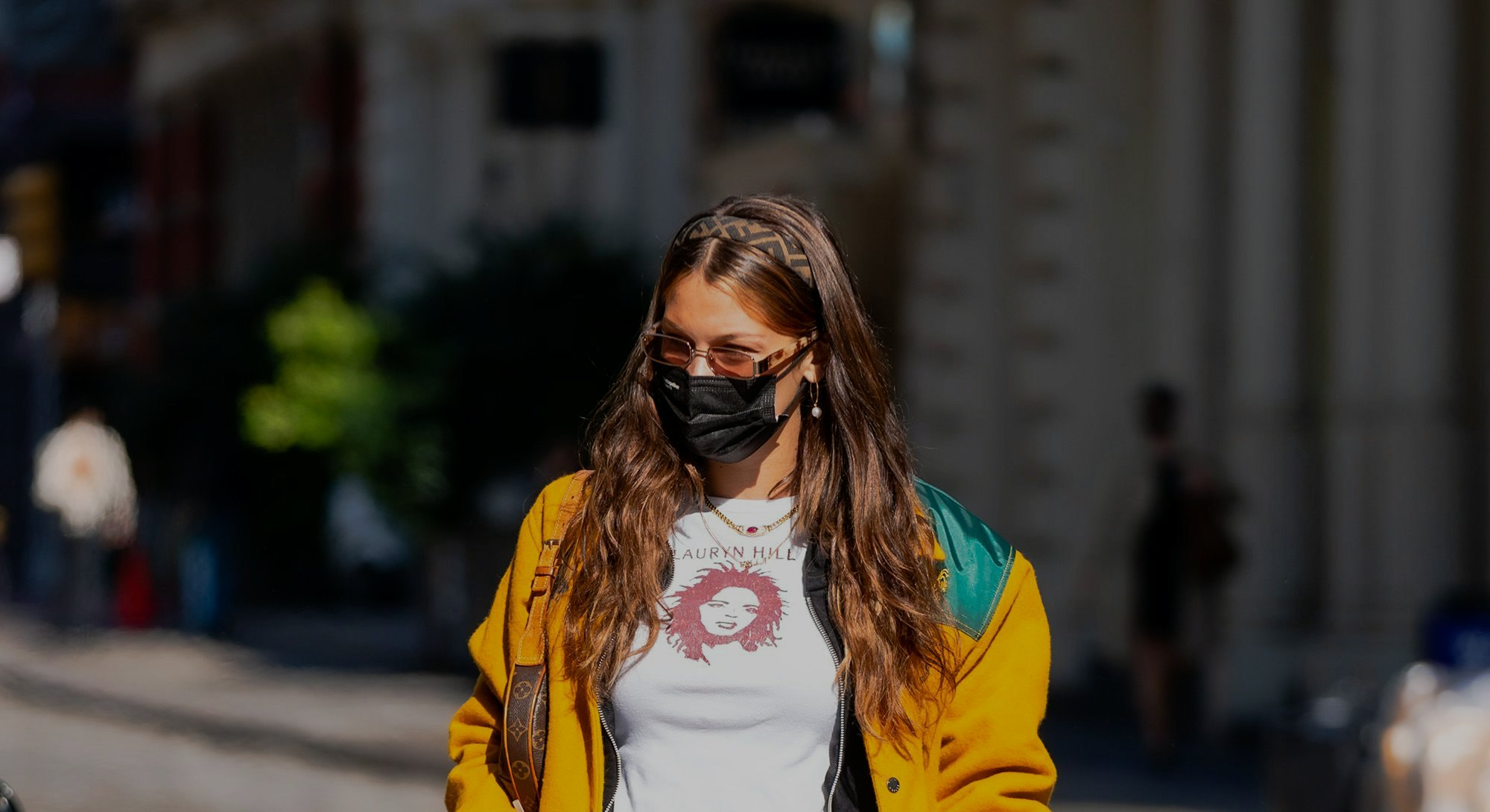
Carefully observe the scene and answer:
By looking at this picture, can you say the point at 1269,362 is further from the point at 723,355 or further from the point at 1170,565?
the point at 723,355

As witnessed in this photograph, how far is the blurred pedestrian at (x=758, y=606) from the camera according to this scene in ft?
10.4

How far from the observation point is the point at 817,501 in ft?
10.9

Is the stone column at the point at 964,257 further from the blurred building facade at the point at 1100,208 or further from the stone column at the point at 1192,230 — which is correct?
the stone column at the point at 1192,230

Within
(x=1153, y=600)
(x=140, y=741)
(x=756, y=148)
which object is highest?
(x=756, y=148)

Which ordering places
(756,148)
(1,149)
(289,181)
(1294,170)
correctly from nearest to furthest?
(1294,170)
(756,148)
(289,181)
(1,149)

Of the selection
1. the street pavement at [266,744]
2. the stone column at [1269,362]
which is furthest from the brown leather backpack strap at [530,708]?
the stone column at [1269,362]

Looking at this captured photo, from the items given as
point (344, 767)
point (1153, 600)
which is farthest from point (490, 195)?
point (1153, 600)

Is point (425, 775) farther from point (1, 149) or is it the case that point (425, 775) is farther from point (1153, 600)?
point (1, 149)

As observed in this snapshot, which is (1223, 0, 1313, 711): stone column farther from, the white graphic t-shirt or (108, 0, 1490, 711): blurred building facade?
the white graphic t-shirt

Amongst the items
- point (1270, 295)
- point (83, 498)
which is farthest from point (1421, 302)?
point (83, 498)

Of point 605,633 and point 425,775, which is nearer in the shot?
point 605,633

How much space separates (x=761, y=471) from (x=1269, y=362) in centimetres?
987

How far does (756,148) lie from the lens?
20.2 meters

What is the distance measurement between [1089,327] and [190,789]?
21.8 ft
